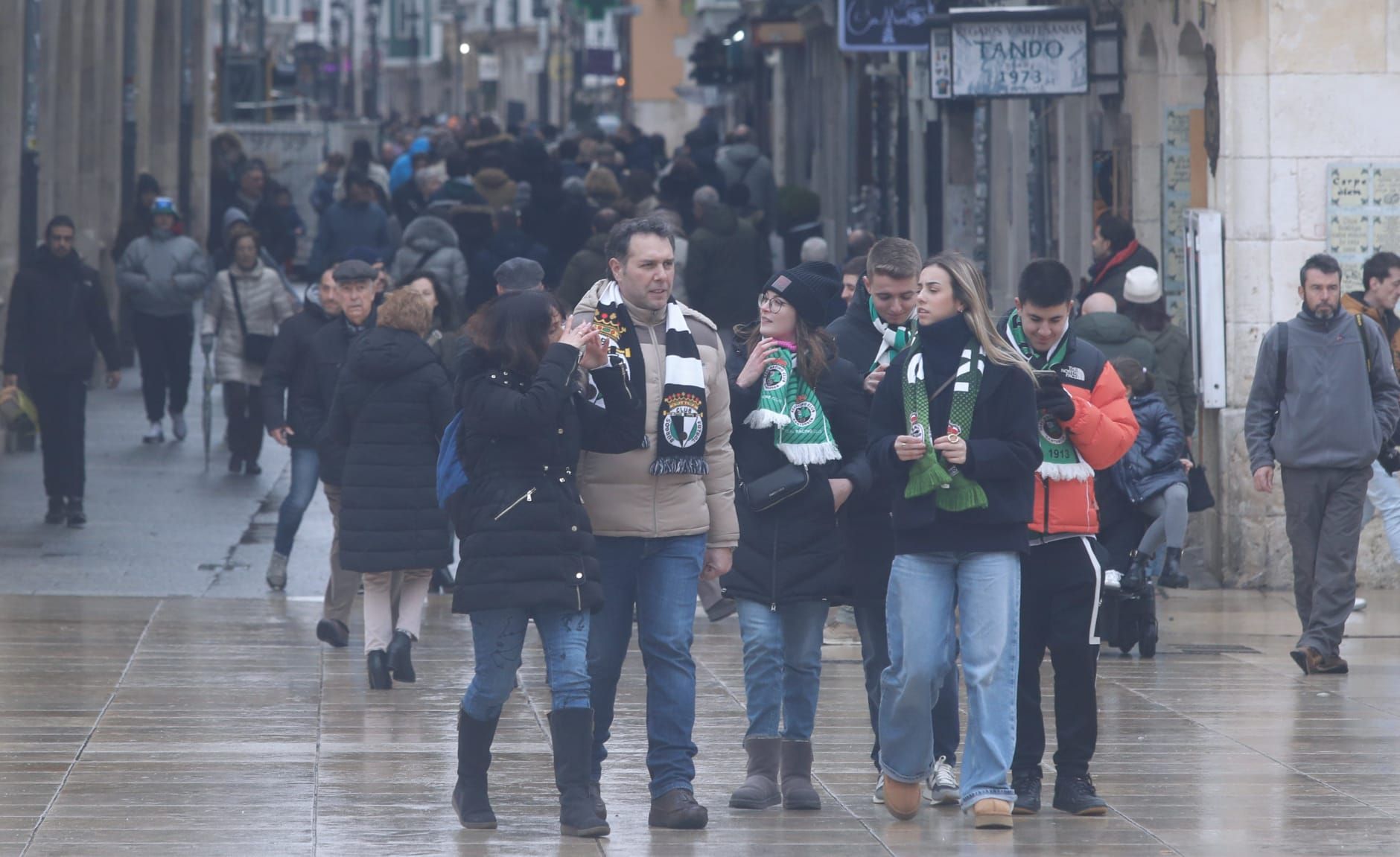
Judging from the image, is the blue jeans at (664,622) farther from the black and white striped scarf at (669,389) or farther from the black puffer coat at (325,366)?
the black puffer coat at (325,366)

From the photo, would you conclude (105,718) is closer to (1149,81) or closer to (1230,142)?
(1230,142)

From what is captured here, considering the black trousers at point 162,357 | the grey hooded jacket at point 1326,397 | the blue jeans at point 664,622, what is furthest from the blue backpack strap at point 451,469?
the black trousers at point 162,357

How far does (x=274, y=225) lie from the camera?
23578 millimetres

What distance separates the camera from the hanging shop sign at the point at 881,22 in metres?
17.5

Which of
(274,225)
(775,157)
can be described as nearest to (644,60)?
(775,157)

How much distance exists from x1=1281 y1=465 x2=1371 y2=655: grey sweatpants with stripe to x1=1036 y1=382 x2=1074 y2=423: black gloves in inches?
135

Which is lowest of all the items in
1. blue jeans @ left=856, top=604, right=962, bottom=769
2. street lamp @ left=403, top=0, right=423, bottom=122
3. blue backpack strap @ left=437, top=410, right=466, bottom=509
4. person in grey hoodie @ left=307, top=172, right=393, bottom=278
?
blue jeans @ left=856, top=604, right=962, bottom=769

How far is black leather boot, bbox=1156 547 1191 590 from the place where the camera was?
11820mm

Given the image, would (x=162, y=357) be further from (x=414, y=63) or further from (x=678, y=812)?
(x=414, y=63)

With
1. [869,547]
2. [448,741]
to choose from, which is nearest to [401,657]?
[448,741]

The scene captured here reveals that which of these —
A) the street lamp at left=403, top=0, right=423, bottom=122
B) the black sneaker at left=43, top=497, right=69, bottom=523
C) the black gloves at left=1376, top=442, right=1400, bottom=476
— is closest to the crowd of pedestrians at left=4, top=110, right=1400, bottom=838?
the black gloves at left=1376, top=442, right=1400, bottom=476

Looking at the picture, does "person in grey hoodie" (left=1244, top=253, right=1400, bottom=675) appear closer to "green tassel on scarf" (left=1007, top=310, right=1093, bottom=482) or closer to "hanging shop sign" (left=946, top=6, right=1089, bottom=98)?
"green tassel on scarf" (left=1007, top=310, right=1093, bottom=482)

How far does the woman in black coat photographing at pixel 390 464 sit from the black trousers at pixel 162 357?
8.51 metres

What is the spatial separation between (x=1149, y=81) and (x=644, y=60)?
5638cm
